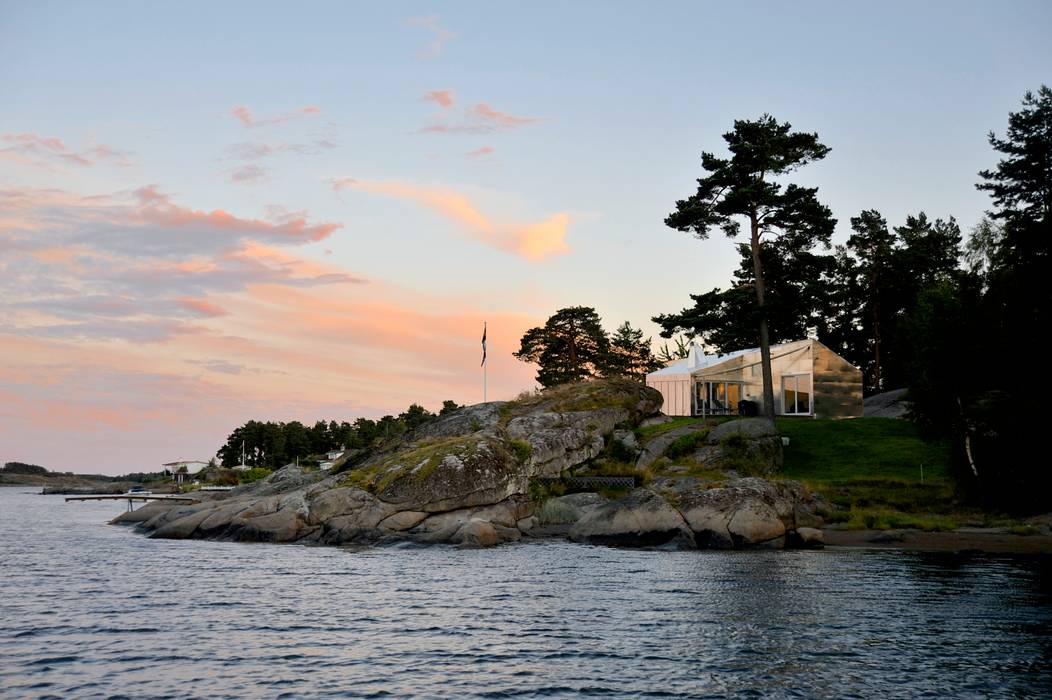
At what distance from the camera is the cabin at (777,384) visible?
Answer: 68.6 meters

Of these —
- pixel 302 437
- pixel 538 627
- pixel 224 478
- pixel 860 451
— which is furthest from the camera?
pixel 302 437

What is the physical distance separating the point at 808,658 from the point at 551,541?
26543mm

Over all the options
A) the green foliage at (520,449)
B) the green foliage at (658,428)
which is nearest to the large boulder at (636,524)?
the green foliage at (520,449)

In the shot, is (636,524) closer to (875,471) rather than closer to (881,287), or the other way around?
(875,471)

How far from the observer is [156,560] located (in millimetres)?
38719

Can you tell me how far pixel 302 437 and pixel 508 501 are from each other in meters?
120

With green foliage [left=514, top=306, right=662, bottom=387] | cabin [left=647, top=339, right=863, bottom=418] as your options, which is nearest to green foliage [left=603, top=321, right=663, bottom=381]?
green foliage [left=514, top=306, right=662, bottom=387]

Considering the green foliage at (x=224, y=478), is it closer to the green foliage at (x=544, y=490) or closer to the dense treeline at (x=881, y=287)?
the dense treeline at (x=881, y=287)

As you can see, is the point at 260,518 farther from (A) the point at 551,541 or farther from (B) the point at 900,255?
(B) the point at 900,255

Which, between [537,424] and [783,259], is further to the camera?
[783,259]

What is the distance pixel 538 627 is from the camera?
2198 centimetres

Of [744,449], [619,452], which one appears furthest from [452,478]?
[744,449]

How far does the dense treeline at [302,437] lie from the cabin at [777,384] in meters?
77.1

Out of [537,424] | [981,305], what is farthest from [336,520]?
[981,305]
